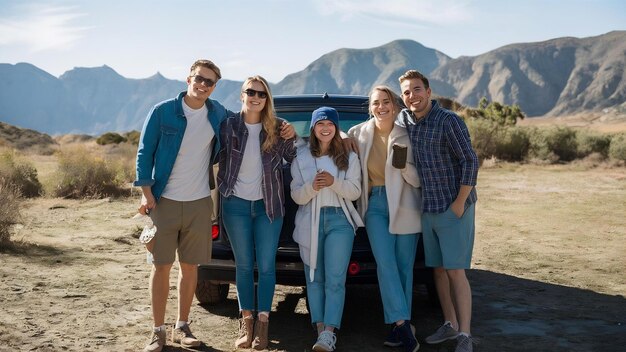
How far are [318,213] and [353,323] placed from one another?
4.18 ft

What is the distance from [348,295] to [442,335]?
Answer: 176 cm

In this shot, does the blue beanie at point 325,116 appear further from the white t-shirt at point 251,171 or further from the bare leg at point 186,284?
the bare leg at point 186,284

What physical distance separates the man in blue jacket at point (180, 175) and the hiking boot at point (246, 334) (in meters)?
0.30

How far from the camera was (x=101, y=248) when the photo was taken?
9.20 metres

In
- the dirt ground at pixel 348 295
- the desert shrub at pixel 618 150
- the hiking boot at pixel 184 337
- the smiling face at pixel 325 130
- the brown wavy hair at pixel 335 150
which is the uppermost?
the smiling face at pixel 325 130

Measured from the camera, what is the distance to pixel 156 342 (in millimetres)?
4852

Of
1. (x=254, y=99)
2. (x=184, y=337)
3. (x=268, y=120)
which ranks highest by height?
(x=254, y=99)

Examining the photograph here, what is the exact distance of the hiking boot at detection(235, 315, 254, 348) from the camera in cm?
492

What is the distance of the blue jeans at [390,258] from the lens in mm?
4887

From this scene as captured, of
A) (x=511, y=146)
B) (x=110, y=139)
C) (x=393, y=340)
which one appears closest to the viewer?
(x=393, y=340)

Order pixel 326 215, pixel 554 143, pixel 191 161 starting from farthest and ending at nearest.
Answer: pixel 554 143, pixel 326 215, pixel 191 161

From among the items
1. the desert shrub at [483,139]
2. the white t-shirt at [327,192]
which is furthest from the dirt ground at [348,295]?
the desert shrub at [483,139]

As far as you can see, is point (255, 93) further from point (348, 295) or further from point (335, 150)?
point (348, 295)

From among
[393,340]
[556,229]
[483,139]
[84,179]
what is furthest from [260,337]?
[483,139]
